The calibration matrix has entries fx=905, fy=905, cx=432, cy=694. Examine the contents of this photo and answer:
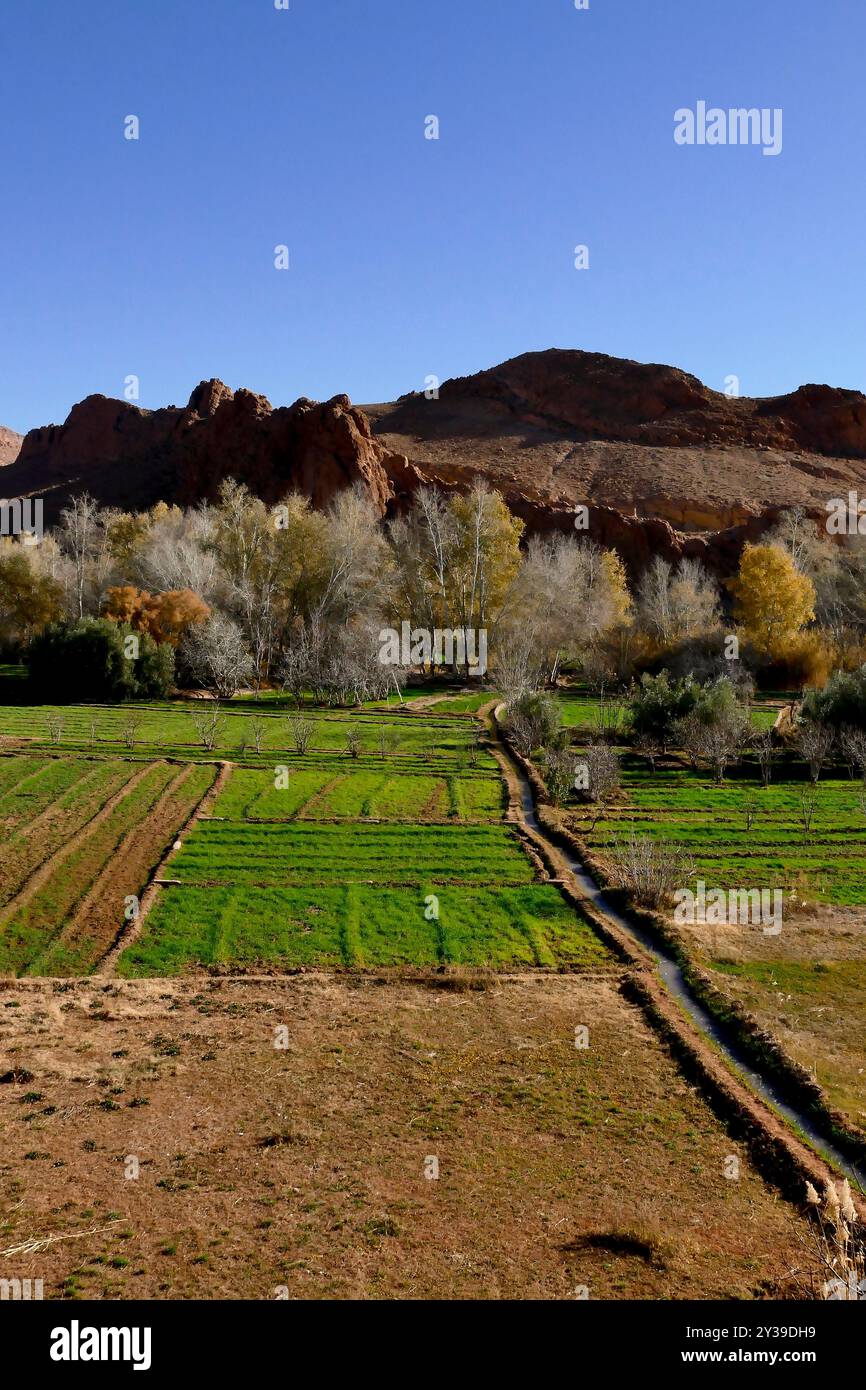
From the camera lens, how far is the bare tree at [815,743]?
1439 inches

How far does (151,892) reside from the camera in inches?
878

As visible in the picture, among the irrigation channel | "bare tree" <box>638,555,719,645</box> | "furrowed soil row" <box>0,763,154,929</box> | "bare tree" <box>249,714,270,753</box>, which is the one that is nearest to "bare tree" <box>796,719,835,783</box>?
the irrigation channel

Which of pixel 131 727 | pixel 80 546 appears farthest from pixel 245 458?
pixel 131 727

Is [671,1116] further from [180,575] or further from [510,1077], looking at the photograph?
[180,575]

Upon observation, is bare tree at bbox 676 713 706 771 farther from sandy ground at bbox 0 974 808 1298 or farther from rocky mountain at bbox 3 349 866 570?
rocky mountain at bbox 3 349 866 570

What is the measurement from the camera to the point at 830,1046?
1600 cm

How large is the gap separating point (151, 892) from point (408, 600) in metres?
48.6

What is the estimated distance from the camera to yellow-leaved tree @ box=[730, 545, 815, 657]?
61.8 meters

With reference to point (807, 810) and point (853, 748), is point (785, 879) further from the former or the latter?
point (853, 748)

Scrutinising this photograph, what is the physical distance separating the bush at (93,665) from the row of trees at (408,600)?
3.80 m

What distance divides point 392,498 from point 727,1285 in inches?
3606

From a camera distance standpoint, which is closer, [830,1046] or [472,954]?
[830,1046]

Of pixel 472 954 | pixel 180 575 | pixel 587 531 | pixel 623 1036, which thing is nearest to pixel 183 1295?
pixel 623 1036

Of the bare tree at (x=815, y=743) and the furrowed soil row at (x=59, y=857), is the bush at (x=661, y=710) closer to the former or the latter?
the bare tree at (x=815, y=743)
